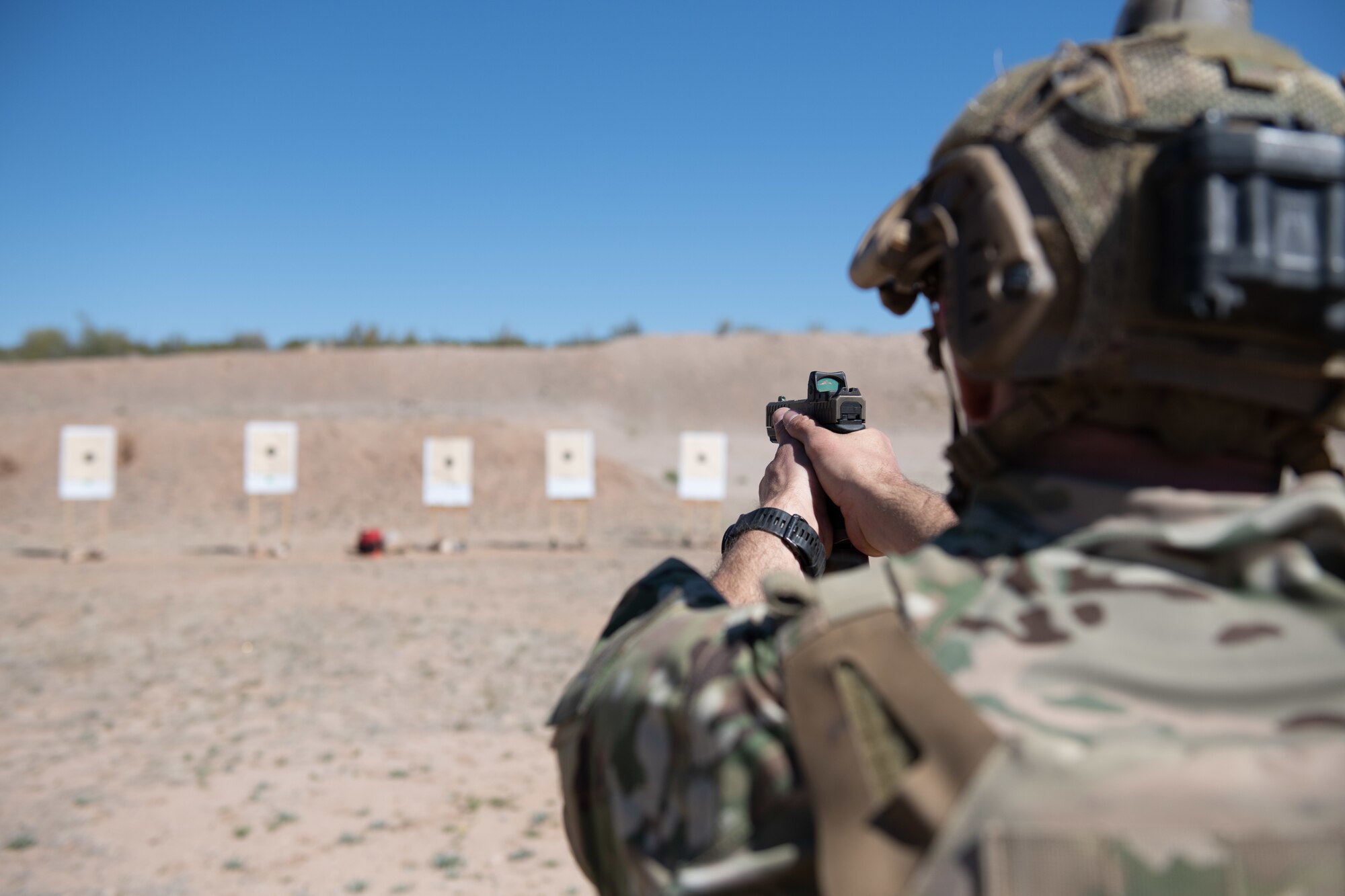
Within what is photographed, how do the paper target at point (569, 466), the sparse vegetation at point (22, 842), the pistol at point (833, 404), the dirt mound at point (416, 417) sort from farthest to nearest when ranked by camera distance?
1. the dirt mound at point (416, 417)
2. the paper target at point (569, 466)
3. the sparse vegetation at point (22, 842)
4. the pistol at point (833, 404)

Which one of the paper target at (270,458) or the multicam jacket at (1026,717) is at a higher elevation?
the paper target at (270,458)

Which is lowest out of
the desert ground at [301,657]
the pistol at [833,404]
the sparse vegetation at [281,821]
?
the sparse vegetation at [281,821]

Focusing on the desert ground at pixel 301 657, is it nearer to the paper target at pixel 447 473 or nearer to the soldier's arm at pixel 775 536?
the paper target at pixel 447 473

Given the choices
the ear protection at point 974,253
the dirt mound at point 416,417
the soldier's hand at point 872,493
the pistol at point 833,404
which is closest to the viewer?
the ear protection at point 974,253

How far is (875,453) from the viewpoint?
1707 millimetres

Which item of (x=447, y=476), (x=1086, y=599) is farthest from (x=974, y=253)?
(x=447, y=476)

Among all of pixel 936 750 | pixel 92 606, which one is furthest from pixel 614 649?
pixel 92 606

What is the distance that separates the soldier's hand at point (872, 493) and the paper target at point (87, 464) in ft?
42.4

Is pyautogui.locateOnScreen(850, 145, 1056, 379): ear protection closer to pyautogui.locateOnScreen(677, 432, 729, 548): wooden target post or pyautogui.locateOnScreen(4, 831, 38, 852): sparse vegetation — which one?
pyautogui.locateOnScreen(4, 831, 38, 852): sparse vegetation

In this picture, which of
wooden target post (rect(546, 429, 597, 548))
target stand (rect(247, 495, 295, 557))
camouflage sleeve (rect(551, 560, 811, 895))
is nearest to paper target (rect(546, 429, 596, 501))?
wooden target post (rect(546, 429, 597, 548))

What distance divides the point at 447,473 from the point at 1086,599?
44.0ft

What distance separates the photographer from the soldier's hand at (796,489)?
1639mm

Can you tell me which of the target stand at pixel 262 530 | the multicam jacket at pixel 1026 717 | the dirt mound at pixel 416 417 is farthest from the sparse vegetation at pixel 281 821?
the dirt mound at pixel 416 417

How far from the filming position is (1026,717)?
75 centimetres
